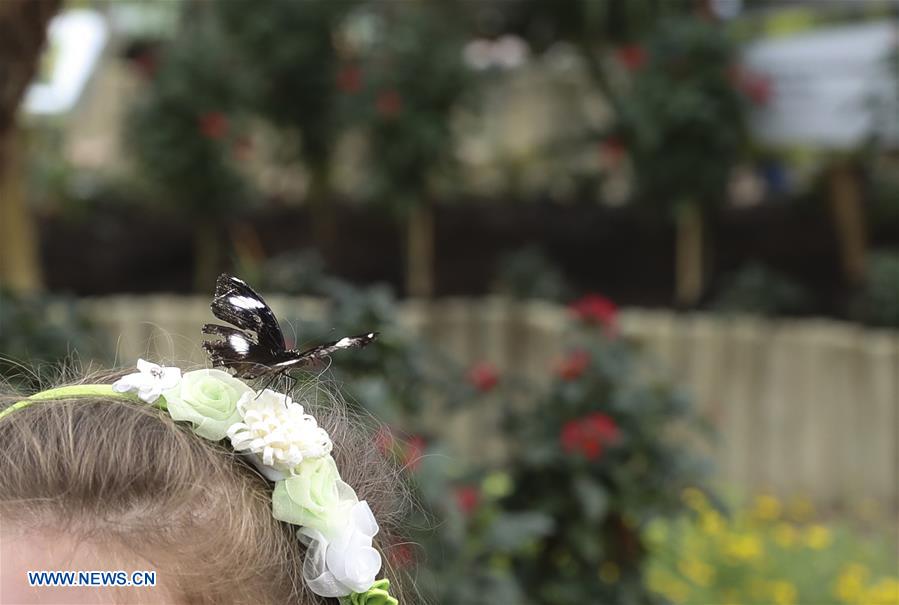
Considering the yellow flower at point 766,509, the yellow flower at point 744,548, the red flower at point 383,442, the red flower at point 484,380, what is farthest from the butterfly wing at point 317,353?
the yellow flower at point 766,509

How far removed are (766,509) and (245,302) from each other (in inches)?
148

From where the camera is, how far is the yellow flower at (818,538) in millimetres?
3807

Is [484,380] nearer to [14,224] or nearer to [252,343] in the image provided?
[14,224]

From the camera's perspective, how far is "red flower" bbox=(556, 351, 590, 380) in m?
2.71

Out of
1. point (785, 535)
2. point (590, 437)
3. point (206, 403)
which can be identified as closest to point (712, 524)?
Answer: point (785, 535)

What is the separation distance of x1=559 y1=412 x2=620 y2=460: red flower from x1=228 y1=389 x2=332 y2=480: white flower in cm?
172

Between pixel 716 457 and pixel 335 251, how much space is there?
245 cm

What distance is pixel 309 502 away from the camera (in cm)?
84

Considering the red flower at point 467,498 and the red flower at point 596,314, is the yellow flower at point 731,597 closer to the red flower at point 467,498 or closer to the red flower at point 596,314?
the red flower at point 596,314

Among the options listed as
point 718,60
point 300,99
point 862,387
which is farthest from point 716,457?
point 300,99

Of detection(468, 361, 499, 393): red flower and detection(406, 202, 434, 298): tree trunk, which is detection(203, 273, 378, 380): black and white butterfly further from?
detection(406, 202, 434, 298): tree trunk

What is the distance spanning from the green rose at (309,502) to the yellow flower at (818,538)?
10.9 feet

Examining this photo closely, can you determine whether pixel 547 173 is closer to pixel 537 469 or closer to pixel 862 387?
pixel 862 387

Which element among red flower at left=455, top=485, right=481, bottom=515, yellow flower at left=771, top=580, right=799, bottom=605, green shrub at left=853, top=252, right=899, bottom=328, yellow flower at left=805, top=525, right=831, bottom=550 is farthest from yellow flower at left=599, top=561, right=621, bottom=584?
green shrub at left=853, top=252, right=899, bottom=328
